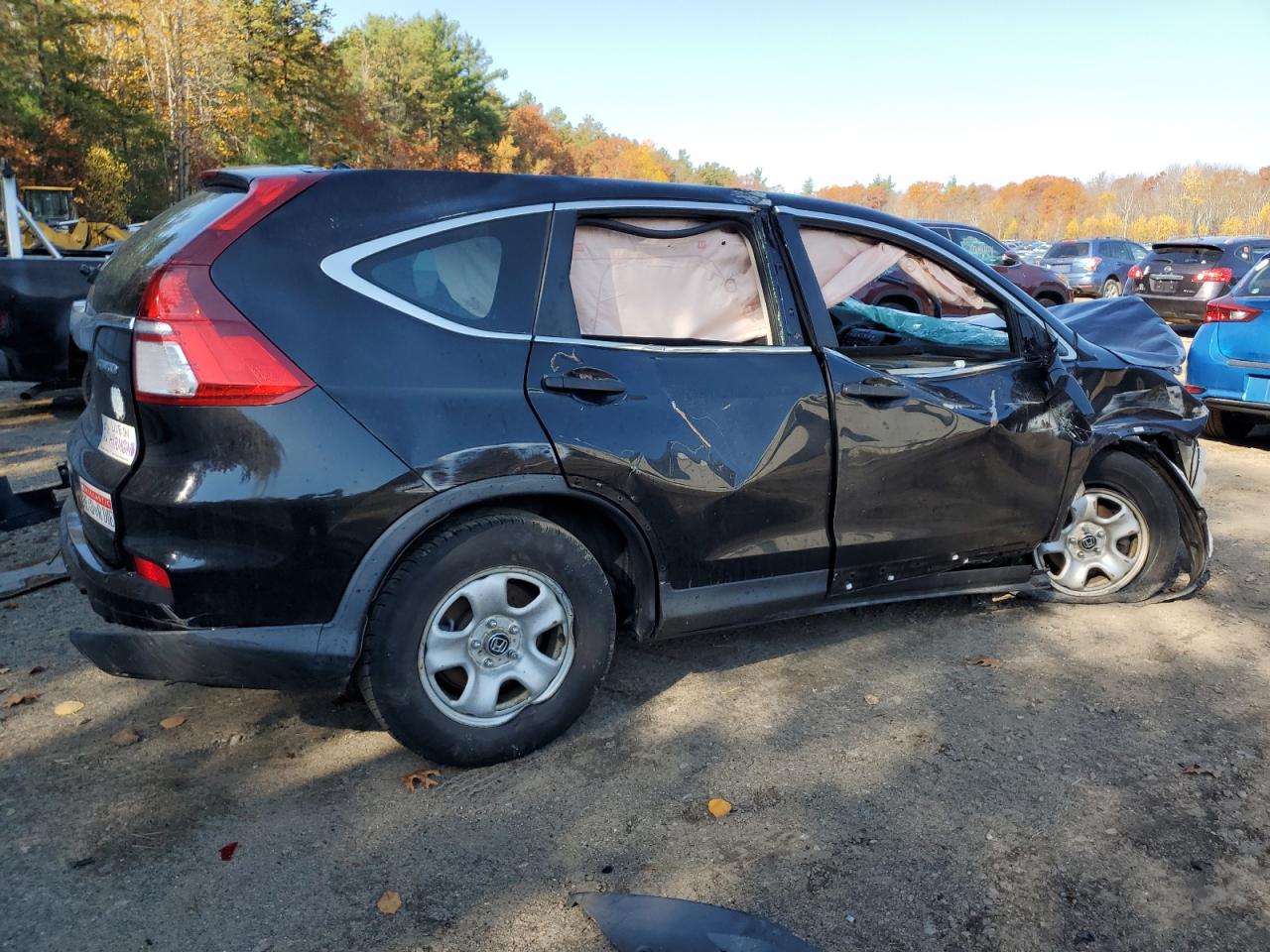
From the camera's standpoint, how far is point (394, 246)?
9.76 ft

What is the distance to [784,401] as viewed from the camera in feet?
11.4

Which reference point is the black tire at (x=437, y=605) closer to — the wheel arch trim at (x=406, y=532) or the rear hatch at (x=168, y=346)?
the wheel arch trim at (x=406, y=532)

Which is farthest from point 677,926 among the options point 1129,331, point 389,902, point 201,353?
point 1129,331

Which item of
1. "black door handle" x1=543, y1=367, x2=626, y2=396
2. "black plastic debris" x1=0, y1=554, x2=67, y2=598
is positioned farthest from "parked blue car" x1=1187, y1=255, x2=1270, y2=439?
"black plastic debris" x1=0, y1=554, x2=67, y2=598

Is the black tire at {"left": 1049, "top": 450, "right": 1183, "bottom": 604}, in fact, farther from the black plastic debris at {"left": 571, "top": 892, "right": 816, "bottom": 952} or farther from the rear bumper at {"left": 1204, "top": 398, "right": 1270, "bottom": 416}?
the rear bumper at {"left": 1204, "top": 398, "right": 1270, "bottom": 416}

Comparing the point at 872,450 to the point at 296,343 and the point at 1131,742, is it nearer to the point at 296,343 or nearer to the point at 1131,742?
the point at 1131,742

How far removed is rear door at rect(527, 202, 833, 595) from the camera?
3.17m

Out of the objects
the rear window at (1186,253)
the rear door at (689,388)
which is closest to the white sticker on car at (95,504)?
the rear door at (689,388)

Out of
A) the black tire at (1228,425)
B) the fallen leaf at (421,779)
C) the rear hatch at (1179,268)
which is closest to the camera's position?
the fallen leaf at (421,779)

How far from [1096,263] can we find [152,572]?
23668 millimetres

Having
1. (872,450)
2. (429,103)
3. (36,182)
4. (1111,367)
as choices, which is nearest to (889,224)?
(872,450)

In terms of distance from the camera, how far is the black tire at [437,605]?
2930 millimetres

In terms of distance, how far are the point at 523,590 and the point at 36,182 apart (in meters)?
39.7

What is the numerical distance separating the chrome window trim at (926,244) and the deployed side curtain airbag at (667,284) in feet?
0.91
